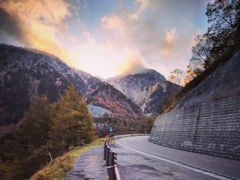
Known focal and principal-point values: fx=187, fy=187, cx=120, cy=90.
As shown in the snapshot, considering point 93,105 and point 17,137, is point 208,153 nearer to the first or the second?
point 17,137

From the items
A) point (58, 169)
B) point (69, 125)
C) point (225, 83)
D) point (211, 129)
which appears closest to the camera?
point (58, 169)

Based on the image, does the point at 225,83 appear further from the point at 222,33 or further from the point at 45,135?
the point at 45,135

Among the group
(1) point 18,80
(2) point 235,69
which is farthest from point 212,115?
(1) point 18,80

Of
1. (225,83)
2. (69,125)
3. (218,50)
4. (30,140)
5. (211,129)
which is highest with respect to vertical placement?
(218,50)

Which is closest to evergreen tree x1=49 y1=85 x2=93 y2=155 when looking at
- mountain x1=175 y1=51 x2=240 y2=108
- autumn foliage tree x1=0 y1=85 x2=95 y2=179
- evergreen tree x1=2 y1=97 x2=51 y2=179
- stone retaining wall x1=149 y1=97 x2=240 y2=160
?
autumn foliage tree x1=0 y1=85 x2=95 y2=179

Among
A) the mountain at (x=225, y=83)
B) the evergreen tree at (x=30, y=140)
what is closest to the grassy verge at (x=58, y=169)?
the mountain at (x=225, y=83)

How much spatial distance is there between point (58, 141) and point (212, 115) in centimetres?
2258

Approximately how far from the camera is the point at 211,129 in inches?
577

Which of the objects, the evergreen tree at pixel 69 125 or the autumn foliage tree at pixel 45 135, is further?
the autumn foliage tree at pixel 45 135

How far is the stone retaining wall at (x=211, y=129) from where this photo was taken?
12.1 m

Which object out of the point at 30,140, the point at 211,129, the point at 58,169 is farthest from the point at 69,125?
the point at 211,129

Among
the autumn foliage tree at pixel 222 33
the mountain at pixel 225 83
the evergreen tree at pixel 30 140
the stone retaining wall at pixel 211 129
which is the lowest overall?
the evergreen tree at pixel 30 140

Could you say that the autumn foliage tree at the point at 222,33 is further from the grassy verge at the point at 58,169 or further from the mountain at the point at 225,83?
the grassy verge at the point at 58,169

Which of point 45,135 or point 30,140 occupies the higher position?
point 45,135
